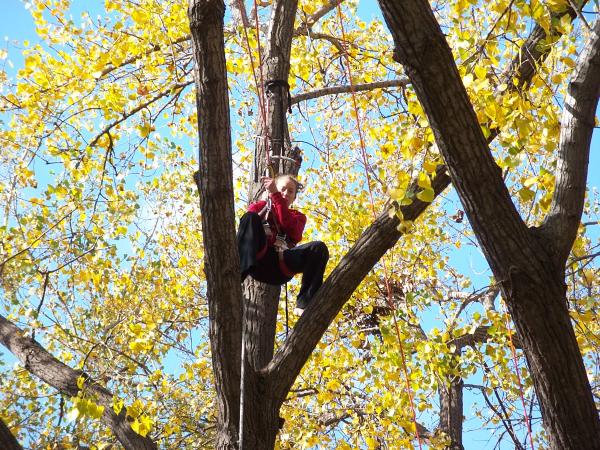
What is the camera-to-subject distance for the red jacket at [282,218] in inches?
174

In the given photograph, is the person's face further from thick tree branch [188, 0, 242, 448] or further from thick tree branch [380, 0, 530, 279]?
thick tree branch [380, 0, 530, 279]

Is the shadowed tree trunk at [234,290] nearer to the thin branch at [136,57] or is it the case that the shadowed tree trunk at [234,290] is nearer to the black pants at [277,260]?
the black pants at [277,260]

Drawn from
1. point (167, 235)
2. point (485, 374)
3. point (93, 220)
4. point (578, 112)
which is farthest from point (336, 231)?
point (578, 112)

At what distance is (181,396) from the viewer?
7.16 m

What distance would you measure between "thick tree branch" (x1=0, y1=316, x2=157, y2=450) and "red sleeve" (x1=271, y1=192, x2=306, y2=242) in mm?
1530

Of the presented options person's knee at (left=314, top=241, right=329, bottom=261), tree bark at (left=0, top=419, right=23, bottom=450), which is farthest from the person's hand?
tree bark at (left=0, top=419, right=23, bottom=450)

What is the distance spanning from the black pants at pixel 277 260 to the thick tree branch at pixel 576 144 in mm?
1730

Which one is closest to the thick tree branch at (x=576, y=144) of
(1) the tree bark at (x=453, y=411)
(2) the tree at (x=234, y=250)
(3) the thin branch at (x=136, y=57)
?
(2) the tree at (x=234, y=250)

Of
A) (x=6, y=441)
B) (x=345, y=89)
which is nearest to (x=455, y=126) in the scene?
(x=6, y=441)

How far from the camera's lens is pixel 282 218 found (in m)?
4.48

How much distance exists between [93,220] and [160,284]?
2.48 m

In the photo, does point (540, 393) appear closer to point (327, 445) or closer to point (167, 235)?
point (327, 445)

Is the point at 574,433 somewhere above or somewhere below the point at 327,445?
below

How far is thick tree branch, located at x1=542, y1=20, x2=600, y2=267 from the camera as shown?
2.97 metres
